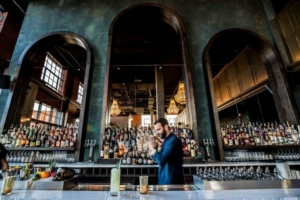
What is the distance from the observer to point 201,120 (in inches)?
156

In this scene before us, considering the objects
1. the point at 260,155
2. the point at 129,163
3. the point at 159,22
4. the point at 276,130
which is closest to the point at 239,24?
the point at 159,22

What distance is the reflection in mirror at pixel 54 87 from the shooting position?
7.14 m

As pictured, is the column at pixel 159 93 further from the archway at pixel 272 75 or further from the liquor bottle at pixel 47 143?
the liquor bottle at pixel 47 143

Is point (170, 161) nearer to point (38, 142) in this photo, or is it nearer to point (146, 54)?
point (38, 142)

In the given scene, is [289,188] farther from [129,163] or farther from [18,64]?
[18,64]

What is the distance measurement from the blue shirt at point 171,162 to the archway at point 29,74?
2425 mm

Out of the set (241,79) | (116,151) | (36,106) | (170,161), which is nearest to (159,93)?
(241,79)

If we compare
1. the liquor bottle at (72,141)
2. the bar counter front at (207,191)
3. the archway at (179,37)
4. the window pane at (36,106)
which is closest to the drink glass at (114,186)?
the bar counter front at (207,191)

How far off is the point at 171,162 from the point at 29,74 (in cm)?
510

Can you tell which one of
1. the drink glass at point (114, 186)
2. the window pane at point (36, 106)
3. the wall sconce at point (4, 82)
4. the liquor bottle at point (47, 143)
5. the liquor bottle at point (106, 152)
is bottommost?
the drink glass at point (114, 186)

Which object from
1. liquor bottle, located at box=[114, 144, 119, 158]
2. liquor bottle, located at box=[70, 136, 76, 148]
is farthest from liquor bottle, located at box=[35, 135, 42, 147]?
liquor bottle, located at box=[114, 144, 119, 158]

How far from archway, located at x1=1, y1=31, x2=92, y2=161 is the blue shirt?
95.5 inches

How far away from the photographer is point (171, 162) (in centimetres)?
200

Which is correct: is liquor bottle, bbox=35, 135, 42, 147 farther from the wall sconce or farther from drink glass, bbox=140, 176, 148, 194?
drink glass, bbox=140, 176, 148, 194
